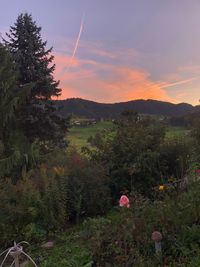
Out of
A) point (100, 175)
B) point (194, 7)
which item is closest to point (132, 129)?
point (100, 175)

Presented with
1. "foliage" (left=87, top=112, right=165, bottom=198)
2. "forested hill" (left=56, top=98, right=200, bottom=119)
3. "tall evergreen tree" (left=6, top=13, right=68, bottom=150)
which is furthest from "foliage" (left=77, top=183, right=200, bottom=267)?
"forested hill" (left=56, top=98, right=200, bottom=119)

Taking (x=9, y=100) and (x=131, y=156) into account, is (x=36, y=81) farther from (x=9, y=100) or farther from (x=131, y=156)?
(x=131, y=156)

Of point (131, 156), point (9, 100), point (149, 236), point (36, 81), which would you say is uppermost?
point (36, 81)

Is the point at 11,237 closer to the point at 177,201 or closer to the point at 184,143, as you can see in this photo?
the point at 177,201

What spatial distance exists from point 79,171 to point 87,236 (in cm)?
209

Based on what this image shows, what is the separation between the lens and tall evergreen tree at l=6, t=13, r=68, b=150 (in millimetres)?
21016

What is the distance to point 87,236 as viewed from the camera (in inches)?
240

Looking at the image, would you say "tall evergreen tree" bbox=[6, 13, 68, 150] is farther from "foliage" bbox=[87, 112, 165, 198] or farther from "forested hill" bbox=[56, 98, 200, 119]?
"foliage" bbox=[87, 112, 165, 198]

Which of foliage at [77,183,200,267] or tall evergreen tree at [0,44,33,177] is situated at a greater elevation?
tall evergreen tree at [0,44,33,177]

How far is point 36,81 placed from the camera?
21594 millimetres

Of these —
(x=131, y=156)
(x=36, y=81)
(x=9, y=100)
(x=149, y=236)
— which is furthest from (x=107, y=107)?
(x=149, y=236)

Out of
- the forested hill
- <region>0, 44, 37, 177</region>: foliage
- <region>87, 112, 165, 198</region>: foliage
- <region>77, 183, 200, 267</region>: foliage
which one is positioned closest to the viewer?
<region>77, 183, 200, 267</region>: foliage

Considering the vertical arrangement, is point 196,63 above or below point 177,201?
above

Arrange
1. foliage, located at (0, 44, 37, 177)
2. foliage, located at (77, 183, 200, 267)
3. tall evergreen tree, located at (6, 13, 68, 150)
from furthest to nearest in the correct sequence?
1. tall evergreen tree, located at (6, 13, 68, 150)
2. foliage, located at (0, 44, 37, 177)
3. foliage, located at (77, 183, 200, 267)
